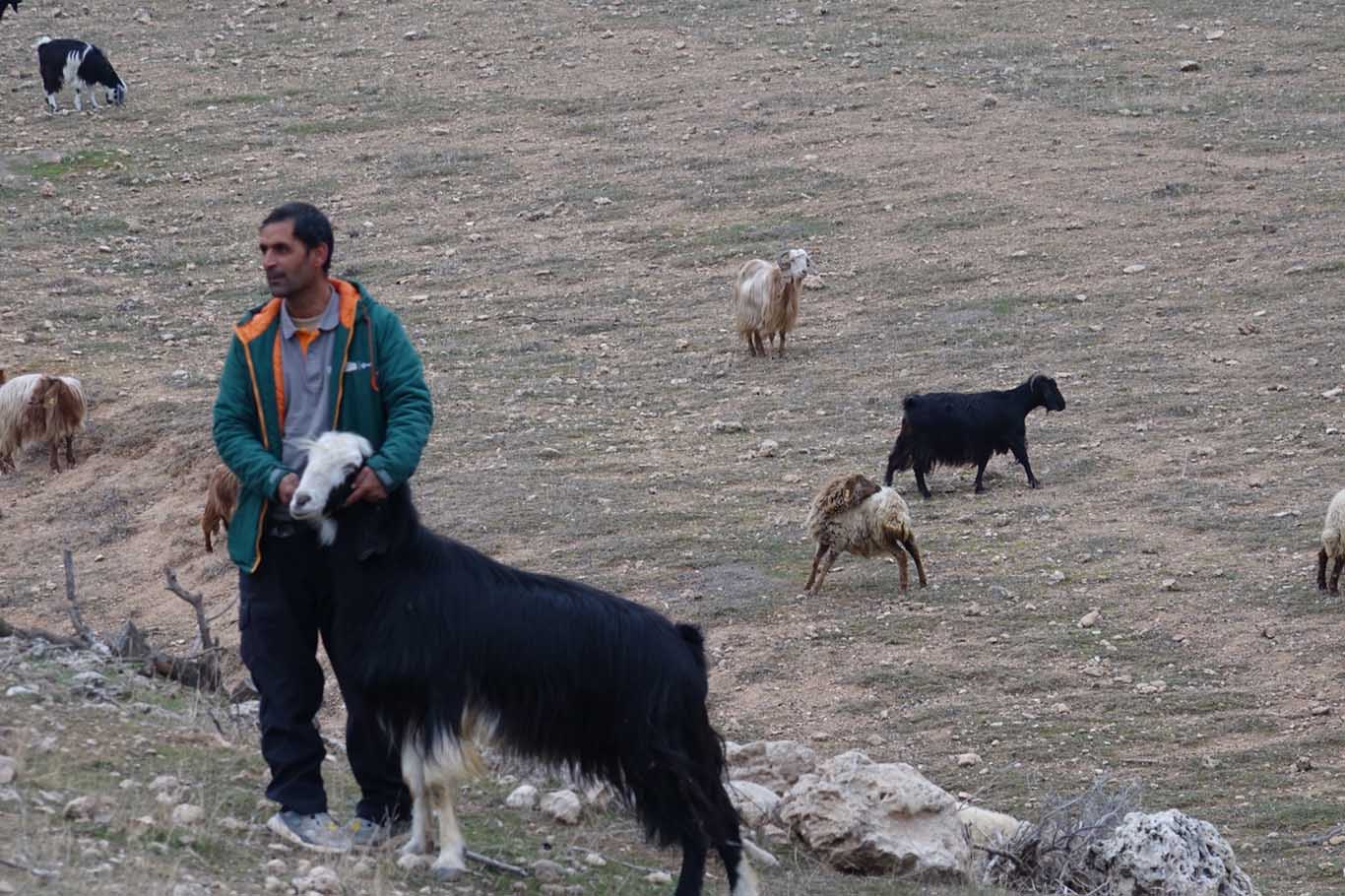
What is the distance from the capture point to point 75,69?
79.6 feet

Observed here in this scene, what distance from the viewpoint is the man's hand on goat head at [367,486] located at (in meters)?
4.71

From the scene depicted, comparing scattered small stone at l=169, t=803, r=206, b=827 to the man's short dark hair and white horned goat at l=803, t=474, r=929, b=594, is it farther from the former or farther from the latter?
white horned goat at l=803, t=474, r=929, b=594

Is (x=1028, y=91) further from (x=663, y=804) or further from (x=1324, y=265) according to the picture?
(x=663, y=804)

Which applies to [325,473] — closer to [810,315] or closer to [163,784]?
[163,784]

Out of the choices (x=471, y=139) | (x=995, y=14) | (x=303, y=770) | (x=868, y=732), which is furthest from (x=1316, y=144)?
(x=303, y=770)

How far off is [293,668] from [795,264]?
10339mm

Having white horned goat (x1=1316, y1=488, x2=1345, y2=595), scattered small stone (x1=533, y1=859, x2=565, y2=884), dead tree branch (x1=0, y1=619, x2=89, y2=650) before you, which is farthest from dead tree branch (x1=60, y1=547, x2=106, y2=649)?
white horned goat (x1=1316, y1=488, x2=1345, y2=595)

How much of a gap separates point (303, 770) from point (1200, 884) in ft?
8.79

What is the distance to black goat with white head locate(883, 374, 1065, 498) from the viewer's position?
37.6 ft

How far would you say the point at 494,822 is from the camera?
19.1ft

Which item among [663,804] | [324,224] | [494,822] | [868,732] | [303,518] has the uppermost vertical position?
[324,224]

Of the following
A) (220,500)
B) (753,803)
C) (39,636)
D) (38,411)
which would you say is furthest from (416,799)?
(38,411)

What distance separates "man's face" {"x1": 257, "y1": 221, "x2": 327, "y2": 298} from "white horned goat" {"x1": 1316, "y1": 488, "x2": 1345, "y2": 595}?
5975 millimetres

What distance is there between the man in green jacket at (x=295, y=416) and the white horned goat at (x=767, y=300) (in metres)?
9.81
